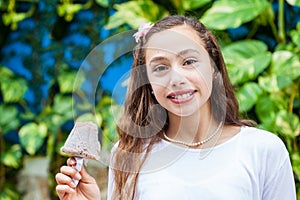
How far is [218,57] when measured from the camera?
170cm

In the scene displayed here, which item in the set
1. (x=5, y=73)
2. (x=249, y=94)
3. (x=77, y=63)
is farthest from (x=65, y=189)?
(x=5, y=73)

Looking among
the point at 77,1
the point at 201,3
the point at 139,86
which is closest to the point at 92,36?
the point at 77,1

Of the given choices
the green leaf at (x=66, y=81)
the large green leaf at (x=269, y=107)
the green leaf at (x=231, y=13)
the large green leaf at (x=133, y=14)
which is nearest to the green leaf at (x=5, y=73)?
the green leaf at (x=66, y=81)

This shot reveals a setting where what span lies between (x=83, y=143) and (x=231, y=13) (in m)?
1.37

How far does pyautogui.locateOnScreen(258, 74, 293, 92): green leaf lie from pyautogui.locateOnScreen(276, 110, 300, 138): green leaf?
9 cm

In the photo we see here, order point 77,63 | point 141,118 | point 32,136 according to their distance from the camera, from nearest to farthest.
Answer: point 141,118 < point 32,136 < point 77,63

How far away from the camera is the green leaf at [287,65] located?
8.57 ft

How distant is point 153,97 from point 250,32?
1391 millimetres

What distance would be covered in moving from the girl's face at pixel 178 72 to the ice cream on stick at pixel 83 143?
0.57ft

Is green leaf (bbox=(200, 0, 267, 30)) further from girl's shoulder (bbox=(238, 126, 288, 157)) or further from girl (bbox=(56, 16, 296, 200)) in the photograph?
girl's shoulder (bbox=(238, 126, 288, 157))

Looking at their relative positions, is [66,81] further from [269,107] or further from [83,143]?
[83,143]

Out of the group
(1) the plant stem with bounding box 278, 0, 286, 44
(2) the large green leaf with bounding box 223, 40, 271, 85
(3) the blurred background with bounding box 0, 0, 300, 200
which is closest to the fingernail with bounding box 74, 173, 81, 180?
(3) the blurred background with bounding box 0, 0, 300, 200

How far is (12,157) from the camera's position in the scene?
3.37m

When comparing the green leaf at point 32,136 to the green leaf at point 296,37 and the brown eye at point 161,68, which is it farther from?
the brown eye at point 161,68
